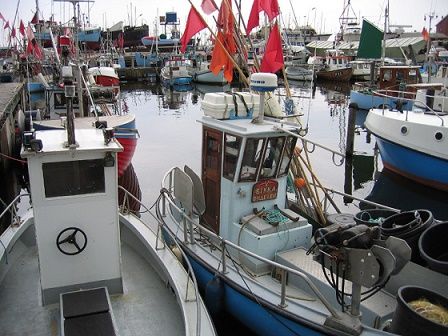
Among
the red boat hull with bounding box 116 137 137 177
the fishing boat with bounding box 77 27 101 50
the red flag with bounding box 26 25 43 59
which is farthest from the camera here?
the fishing boat with bounding box 77 27 101 50

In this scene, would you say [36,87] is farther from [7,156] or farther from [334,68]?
[334,68]

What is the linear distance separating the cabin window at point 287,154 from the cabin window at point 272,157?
0.43 ft

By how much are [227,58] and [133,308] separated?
555 cm

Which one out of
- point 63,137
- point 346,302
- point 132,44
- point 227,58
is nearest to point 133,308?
point 63,137

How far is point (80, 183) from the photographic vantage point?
5738 mm

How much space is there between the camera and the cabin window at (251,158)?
288 inches

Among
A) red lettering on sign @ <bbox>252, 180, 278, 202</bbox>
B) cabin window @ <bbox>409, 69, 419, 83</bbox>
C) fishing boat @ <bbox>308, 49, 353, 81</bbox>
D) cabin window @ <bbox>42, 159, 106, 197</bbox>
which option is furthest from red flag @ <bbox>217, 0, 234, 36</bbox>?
fishing boat @ <bbox>308, 49, 353, 81</bbox>

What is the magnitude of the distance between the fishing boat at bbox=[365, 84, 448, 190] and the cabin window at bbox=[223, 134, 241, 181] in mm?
9580

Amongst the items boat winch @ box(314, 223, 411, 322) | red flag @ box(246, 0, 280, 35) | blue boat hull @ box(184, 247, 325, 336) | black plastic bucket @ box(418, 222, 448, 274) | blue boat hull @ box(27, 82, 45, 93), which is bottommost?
blue boat hull @ box(184, 247, 325, 336)

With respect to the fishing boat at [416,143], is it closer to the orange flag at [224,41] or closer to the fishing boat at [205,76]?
the orange flag at [224,41]

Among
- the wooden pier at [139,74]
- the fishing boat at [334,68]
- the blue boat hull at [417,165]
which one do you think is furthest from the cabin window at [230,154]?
the wooden pier at [139,74]

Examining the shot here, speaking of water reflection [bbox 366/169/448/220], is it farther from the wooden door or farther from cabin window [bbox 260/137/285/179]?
the wooden door

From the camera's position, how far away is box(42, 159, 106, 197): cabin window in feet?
18.1

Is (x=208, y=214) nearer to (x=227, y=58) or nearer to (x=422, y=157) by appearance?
(x=227, y=58)
